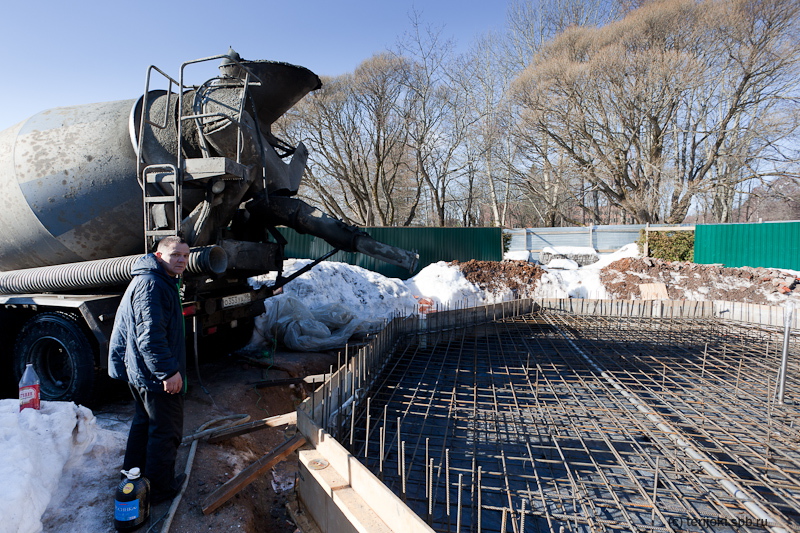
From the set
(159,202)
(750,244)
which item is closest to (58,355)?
(159,202)

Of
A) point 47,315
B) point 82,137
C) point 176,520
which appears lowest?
point 176,520

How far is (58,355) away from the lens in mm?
4711

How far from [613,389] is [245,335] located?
5076mm

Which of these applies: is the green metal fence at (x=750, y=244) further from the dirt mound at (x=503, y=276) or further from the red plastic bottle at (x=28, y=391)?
the red plastic bottle at (x=28, y=391)

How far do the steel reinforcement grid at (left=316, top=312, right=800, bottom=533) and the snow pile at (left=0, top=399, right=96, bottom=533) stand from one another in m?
1.77

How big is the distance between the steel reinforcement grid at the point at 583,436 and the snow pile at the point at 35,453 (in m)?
1.77

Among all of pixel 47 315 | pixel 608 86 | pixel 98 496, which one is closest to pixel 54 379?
pixel 47 315

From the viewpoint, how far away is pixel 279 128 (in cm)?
2017

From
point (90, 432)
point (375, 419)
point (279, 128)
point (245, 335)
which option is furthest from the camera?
point (279, 128)

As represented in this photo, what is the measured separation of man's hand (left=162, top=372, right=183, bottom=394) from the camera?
2.71 m

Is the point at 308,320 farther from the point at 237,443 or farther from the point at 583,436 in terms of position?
the point at 583,436

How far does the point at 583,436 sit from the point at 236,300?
395 centimetres

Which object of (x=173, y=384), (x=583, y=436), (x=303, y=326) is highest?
(x=173, y=384)

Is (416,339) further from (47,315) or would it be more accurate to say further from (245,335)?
(47,315)
